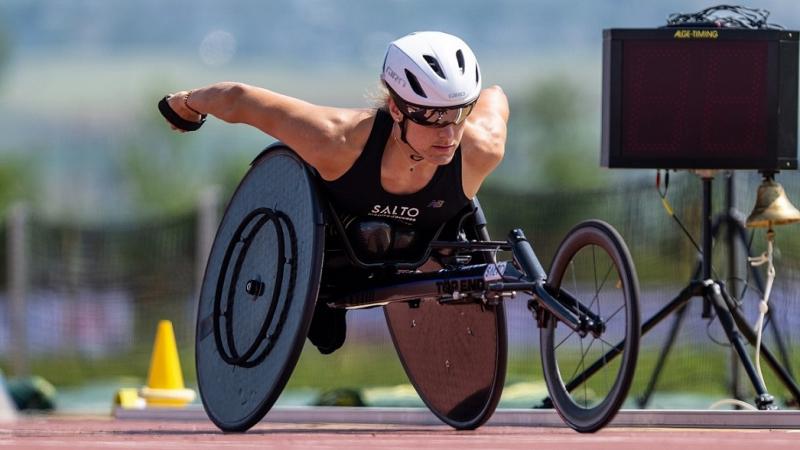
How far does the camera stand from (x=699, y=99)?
10727mm

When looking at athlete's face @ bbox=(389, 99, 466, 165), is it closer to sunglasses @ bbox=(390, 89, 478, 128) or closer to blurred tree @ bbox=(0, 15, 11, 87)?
sunglasses @ bbox=(390, 89, 478, 128)

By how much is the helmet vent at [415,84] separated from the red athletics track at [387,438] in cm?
144

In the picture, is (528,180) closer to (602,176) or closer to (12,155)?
(602,176)

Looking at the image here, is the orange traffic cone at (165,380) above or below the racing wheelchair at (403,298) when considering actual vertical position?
below

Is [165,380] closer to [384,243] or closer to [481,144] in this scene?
[384,243]

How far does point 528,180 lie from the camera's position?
58531mm

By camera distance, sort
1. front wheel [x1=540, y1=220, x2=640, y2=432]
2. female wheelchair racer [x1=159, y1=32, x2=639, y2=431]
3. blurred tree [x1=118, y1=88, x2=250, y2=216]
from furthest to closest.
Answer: blurred tree [x1=118, y1=88, x2=250, y2=216], female wheelchair racer [x1=159, y1=32, x2=639, y2=431], front wheel [x1=540, y1=220, x2=640, y2=432]

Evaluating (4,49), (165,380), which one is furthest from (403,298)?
(4,49)

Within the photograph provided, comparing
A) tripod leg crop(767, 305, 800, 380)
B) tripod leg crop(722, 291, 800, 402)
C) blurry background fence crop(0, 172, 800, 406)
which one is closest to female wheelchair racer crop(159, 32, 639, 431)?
tripod leg crop(722, 291, 800, 402)

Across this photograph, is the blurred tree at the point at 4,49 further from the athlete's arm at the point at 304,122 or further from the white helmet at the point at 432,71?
the white helmet at the point at 432,71

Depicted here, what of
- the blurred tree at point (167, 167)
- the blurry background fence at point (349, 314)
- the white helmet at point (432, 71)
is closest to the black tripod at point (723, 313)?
the blurry background fence at point (349, 314)

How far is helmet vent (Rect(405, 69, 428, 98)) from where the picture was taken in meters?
8.38

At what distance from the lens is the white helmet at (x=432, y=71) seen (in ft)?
27.3

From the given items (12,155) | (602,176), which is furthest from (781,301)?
(12,155)
